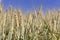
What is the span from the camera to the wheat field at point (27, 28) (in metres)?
4.00

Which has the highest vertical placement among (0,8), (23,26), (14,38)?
(0,8)

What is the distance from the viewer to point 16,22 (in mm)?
4207

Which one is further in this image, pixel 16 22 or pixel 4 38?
pixel 16 22

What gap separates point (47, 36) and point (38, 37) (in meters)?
0.19

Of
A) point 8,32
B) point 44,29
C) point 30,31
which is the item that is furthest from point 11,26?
point 44,29

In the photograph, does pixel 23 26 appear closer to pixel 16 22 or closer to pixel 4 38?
pixel 16 22

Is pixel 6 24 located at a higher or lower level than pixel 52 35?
higher

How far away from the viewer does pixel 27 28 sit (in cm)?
419

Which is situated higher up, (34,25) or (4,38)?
(34,25)

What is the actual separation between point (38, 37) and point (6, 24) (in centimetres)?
77

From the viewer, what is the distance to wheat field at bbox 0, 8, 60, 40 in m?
4.00

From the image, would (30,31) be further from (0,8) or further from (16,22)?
(0,8)

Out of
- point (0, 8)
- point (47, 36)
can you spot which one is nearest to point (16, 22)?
point (0, 8)

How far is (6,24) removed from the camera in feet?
13.9
